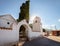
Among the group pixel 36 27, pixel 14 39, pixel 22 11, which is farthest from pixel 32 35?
pixel 22 11

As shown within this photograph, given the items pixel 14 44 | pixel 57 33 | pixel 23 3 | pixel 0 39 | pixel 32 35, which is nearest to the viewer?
pixel 0 39

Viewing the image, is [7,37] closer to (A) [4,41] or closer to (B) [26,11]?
(A) [4,41]

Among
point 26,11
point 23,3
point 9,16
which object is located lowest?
point 9,16

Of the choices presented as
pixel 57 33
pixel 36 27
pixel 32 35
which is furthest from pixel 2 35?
pixel 57 33

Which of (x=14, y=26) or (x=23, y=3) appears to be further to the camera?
(x=23, y=3)

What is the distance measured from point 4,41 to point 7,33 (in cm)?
112

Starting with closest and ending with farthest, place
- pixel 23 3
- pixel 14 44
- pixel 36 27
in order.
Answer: pixel 14 44
pixel 36 27
pixel 23 3

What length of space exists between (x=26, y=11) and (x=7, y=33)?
44.5 ft

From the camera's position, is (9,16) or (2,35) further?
(9,16)

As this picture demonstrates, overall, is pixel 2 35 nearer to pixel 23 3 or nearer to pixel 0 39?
pixel 0 39

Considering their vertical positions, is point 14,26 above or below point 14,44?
above

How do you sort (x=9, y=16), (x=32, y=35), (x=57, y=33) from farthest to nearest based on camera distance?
(x=57, y=33) < (x=9, y=16) < (x=32, y=35)

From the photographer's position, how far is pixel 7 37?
12211mm

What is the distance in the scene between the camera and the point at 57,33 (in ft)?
116
